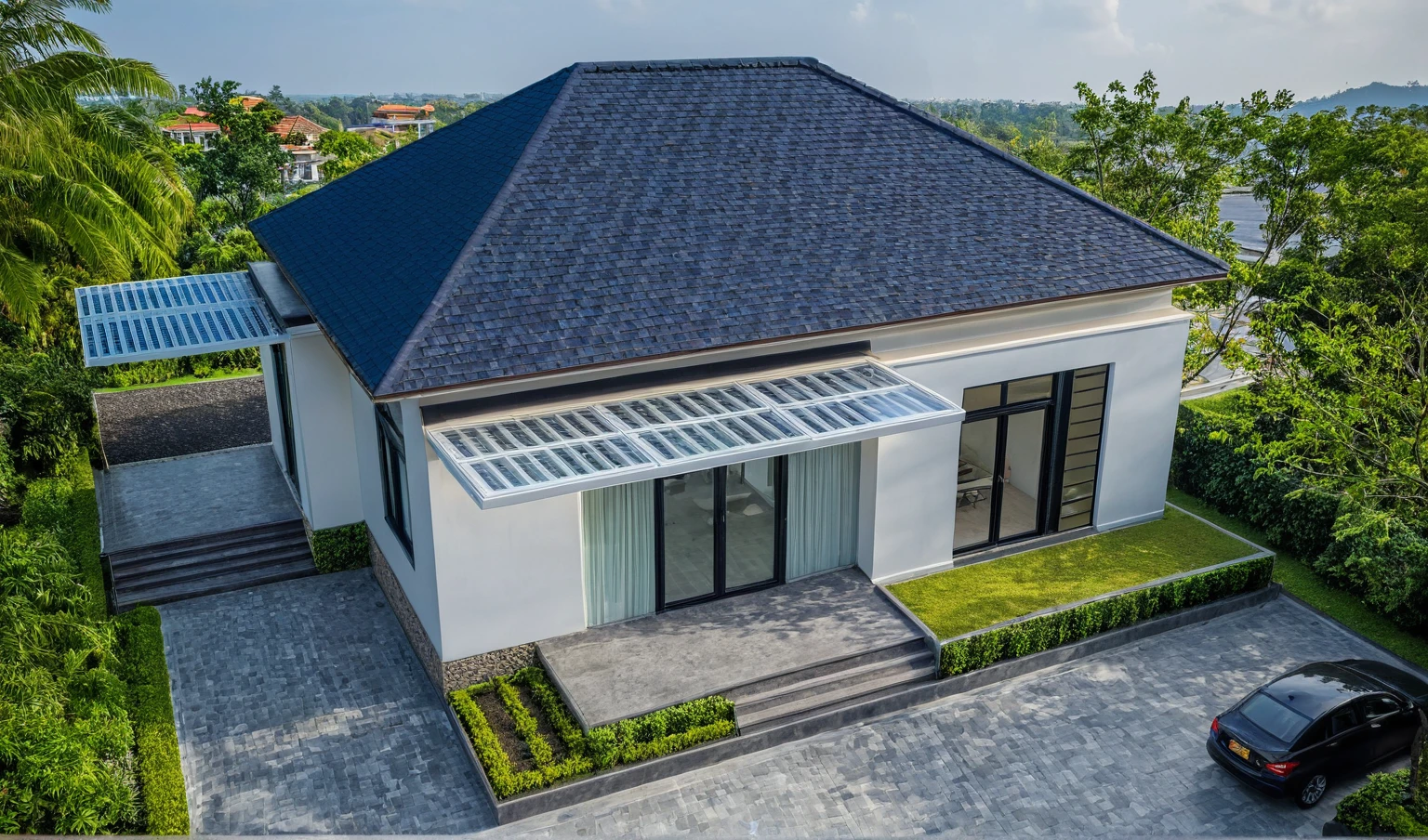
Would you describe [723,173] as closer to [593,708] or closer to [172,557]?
[593,708]

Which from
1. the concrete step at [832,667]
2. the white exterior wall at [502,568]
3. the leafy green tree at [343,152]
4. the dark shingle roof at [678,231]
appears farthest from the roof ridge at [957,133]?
the leafy green tree at [343,152]

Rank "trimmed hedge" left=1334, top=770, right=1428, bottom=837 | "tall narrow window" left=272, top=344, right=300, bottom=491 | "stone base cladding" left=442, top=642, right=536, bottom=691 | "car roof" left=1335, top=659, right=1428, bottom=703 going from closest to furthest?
"trimmed hedge" left=1334, top=770, right=1428, bottom=837
"car roof" left=1335, top=659, right=1428, bottom=703
"stone base cladding" left=442, top=642, right=536, bottom=691
"tall narrow window" left=272, top=344, right=300, bottom=491

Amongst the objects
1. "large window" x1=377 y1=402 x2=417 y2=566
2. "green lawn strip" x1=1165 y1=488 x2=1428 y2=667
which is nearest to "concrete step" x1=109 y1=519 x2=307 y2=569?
"large window" x1=377 y1=402 x2=417 y2=566

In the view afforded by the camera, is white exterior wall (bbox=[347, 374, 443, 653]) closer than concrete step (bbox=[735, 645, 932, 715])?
Yes

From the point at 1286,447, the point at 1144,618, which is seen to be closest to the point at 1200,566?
the point at 1144,618

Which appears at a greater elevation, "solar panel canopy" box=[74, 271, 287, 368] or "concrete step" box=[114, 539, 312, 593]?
"solar panel canopy" box=[74, 271, 287, 368]

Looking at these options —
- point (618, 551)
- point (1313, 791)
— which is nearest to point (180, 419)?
point (618, 551)

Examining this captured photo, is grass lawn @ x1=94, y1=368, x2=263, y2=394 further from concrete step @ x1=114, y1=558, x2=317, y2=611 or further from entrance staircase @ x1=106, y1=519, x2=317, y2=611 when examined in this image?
concrete step @ x1=114, y1=558, x2=317, y2=611

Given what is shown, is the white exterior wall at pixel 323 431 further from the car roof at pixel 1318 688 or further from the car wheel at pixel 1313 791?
the car wheel at pixel 1313 791
